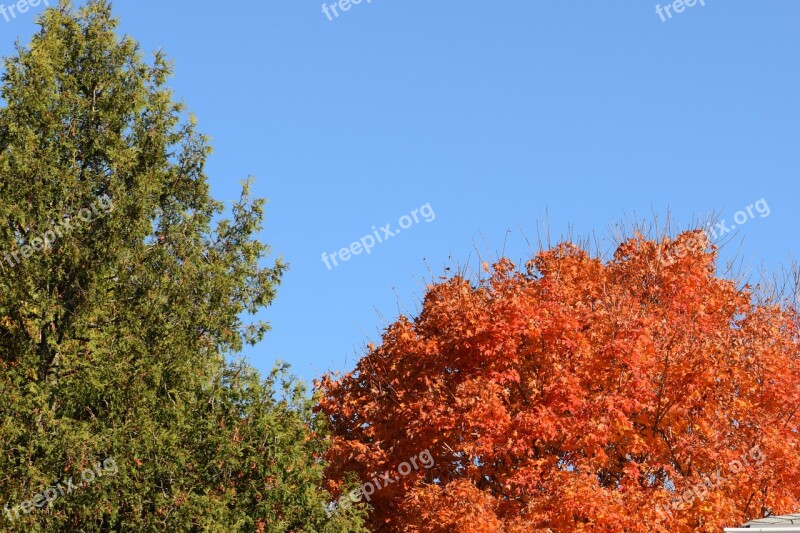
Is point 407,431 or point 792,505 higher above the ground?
point 407,431

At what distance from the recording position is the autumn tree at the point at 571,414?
2433 centimetres

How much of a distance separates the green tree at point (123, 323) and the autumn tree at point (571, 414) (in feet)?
18.3

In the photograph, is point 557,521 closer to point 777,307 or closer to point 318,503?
point 318,503

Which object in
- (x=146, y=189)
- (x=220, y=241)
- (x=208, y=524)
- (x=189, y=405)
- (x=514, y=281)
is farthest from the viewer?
(x=514, y=281)

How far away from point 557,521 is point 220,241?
10225 mm

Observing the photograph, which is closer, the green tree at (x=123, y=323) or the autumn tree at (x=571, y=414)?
the green tree at (x=123, y=323)

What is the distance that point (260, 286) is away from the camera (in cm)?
2378

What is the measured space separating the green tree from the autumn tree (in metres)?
5.57

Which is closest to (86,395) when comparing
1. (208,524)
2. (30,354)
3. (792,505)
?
(30,354)

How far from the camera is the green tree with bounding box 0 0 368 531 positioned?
19359 mm

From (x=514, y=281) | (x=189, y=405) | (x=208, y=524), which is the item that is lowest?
(x=208, y=524)

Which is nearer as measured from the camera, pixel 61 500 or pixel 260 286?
pixel 61 500

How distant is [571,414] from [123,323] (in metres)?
11.6

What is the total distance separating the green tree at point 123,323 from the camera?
762 inches
